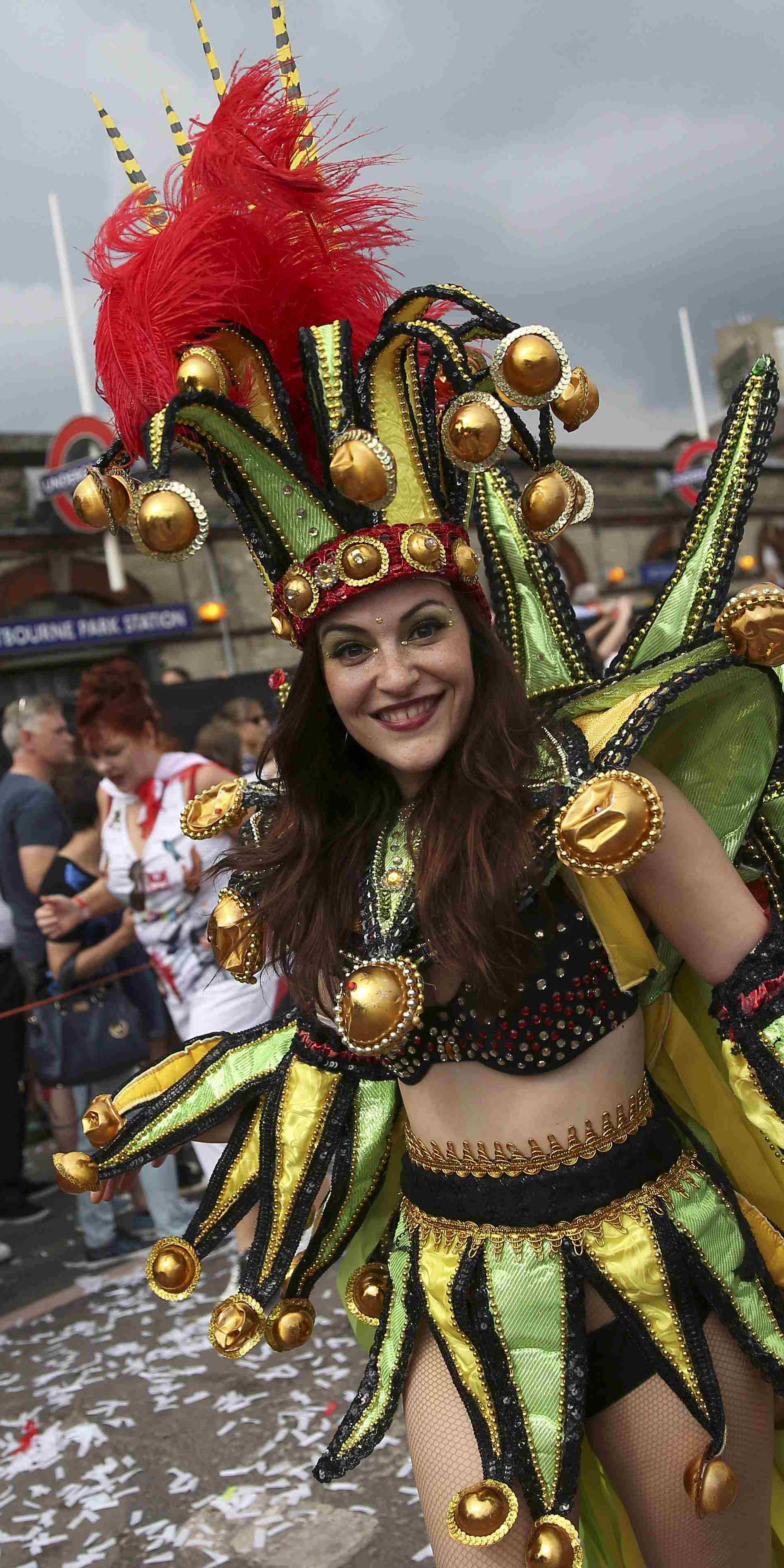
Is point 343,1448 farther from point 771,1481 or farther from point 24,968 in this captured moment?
point 24,968

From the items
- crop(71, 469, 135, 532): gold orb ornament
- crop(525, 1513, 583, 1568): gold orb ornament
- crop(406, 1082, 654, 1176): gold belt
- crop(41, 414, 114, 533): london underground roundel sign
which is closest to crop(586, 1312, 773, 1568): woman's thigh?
crop(525, 1513, 583, 1568): gold orb ornament

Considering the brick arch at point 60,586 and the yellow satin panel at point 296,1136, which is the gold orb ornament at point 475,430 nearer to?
the yellow satin panel at point 296,1136

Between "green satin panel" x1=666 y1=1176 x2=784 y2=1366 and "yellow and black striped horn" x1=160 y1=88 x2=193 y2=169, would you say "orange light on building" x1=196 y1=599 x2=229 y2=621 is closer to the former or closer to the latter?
"yellow and black striped horn" x1=160 y1=88 x2=193 y2=169

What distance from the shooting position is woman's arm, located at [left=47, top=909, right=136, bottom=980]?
4680 millimetres

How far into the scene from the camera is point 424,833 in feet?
5.47

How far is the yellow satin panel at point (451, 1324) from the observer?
5.37 feet

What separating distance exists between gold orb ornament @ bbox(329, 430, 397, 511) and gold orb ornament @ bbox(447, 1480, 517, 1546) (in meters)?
1.24

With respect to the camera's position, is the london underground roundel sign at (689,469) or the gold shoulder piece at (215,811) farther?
the london underground roundel sign at (689,469)

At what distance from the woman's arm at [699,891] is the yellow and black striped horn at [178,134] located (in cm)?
118

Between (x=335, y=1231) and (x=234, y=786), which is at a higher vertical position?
(x=234, y=786)

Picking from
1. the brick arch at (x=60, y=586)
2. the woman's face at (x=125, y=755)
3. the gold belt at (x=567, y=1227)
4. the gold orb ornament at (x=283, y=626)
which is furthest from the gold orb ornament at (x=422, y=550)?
the brick arch at (x=60, y=586)

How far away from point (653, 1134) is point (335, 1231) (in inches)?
21.9

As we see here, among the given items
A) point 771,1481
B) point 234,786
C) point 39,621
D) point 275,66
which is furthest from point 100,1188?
point 39,621

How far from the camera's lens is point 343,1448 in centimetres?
175
